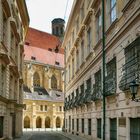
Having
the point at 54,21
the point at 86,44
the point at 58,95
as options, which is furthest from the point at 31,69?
the point at 86,44

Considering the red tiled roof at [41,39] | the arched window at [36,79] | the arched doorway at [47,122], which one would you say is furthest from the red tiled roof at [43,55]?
the arched doorway at [47,122]

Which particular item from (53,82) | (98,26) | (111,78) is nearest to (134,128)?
(111,78)

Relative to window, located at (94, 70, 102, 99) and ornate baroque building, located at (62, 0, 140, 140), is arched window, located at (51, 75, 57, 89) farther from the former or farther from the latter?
window, located at (94, 70, 102, 99)

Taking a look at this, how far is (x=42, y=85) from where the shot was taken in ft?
269

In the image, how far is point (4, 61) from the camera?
1919cm

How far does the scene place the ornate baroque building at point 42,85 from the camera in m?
73.7

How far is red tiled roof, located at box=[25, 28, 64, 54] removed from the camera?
297 ft

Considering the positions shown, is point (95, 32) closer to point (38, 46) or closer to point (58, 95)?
point (58, 95)

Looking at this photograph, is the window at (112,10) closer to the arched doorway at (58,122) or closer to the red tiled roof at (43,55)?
the arched doorway at (58,122)

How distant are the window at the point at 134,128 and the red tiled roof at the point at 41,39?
77.0m

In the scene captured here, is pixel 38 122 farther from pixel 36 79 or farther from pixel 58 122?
pixel 36 79

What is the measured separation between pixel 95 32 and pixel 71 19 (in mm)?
13725

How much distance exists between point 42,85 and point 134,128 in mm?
69915

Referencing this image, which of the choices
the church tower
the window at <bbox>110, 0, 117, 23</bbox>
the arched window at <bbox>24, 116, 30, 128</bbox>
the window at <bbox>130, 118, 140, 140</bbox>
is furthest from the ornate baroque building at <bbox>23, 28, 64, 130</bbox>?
the window at <bbox>130, 118, 140, 140</bbox>
